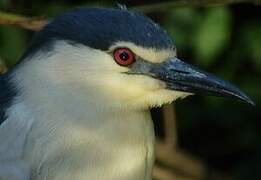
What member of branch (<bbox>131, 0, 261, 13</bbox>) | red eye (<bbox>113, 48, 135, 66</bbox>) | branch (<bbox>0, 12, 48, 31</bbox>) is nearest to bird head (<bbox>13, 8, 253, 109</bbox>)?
red eye (<bbox>113, 48, 135, 66</bbox>)

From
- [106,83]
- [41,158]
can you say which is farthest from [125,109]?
[41,158]

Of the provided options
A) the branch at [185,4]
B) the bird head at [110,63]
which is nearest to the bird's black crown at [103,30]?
the bird head at [110,63]

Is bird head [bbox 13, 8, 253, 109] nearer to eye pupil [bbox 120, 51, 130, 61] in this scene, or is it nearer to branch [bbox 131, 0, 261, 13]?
eye pupil [bbox 120, 51, 130, 61]

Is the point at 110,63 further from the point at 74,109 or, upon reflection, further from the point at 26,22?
the point at 26,22

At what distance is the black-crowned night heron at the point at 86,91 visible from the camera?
11.0 feet

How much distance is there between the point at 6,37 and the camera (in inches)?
198

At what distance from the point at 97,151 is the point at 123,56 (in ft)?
1.14

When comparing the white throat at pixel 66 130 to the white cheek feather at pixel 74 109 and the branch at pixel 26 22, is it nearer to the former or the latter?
the white cheek feather at pixel 74 109

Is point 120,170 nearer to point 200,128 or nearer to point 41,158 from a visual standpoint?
point 41,158

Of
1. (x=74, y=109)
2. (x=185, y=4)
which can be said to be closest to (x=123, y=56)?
(x=74, y=109)

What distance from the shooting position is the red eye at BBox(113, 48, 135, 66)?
3326 millimetres

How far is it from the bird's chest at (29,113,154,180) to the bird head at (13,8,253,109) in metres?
0.09

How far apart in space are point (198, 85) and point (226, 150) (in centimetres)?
240

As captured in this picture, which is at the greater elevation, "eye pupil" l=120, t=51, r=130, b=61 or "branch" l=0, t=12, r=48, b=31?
"branch" l=0, t=12, r=48, b=31
